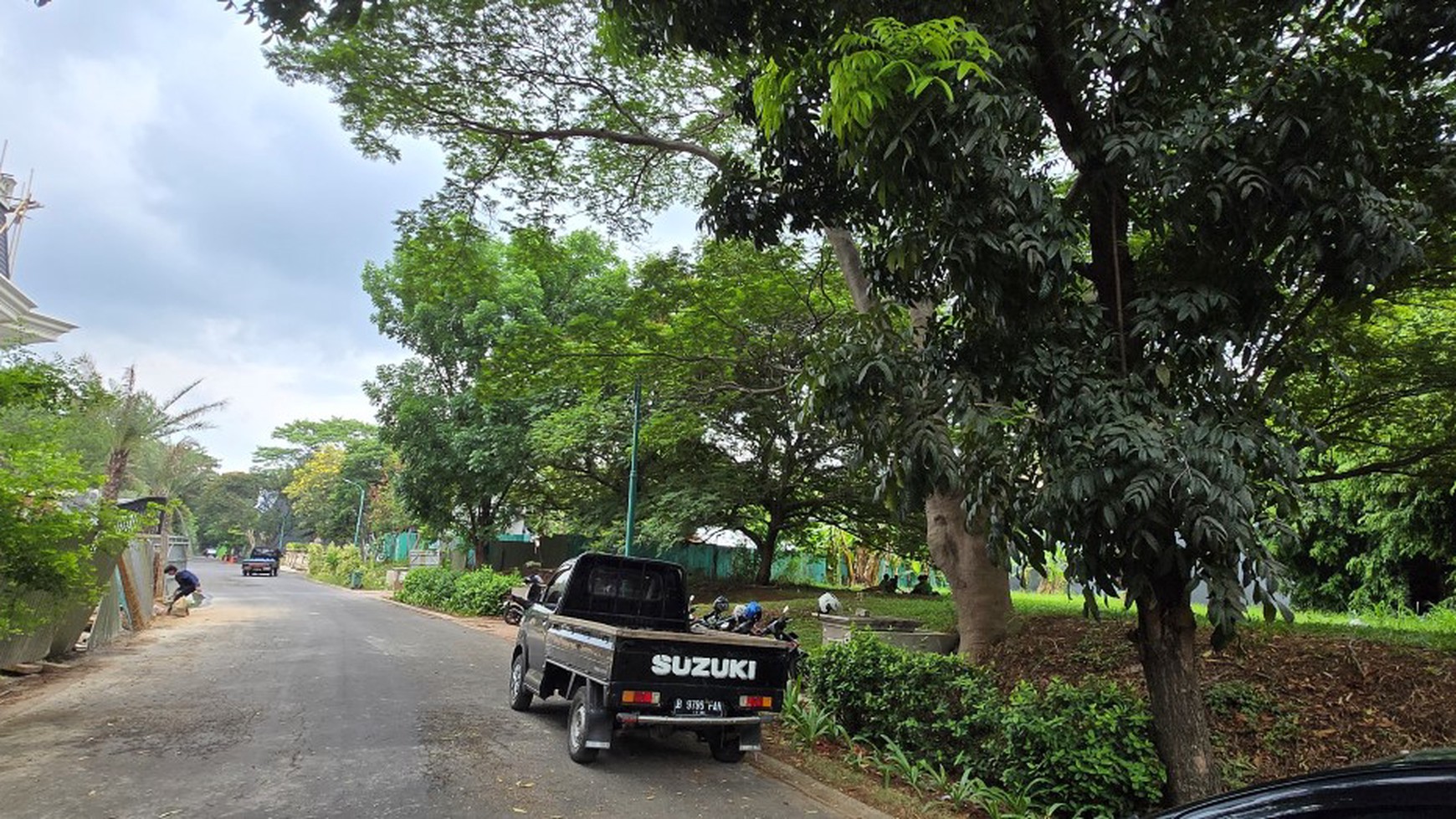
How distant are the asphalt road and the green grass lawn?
12.3ft

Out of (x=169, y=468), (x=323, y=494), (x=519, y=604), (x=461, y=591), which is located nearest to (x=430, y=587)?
(x=461, y=591)

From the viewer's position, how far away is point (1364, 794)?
1.75m

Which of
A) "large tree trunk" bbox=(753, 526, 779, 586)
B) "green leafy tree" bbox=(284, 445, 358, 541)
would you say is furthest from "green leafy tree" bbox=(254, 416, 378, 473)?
"large tree trunk" bbox=(753, 526, 779, 586)

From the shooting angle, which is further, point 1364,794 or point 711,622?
point 711,622

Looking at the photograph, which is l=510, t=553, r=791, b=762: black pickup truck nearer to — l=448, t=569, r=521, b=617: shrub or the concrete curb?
the concrete curb

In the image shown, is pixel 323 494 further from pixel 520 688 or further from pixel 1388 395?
pixel 1388 395

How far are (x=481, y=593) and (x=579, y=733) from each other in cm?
1737

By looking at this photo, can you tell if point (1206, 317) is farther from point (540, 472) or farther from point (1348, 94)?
point (540, 472)

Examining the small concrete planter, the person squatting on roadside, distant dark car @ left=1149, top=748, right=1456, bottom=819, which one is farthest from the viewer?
the person squatting on roadside

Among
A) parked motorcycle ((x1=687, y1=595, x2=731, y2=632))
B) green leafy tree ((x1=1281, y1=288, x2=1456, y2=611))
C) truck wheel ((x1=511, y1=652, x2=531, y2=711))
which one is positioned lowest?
truck wheel ((x1=511, y1=652, x2=531, y2=711))

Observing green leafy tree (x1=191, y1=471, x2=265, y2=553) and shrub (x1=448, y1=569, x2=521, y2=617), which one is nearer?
shrub (x1=448, y1=569, x2=521, y2=617)

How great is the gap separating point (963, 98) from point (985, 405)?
168cm

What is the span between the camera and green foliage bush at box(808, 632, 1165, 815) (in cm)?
546

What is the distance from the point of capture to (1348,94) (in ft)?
13.9
